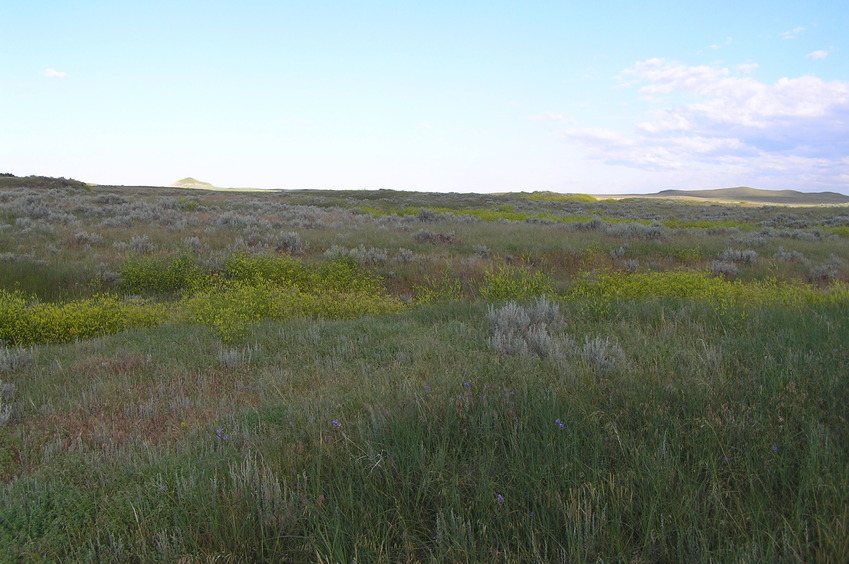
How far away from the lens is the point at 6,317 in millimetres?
7438

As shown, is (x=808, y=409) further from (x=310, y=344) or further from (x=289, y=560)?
(x=310, y=344)

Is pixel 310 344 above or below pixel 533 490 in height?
below

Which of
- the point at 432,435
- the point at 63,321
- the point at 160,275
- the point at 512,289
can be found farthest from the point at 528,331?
the point at 160,275

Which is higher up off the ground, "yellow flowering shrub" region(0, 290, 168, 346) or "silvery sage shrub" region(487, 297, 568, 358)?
"silvery sage shrub" region(487, 297, 568, 358)

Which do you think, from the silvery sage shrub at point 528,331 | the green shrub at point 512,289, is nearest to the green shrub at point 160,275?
the green shrub at point 512,289

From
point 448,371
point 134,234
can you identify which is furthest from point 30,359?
point 134,234

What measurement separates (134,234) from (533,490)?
17041 millimetres

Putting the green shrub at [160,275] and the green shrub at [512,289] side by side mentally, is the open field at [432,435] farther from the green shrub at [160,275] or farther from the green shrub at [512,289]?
the green shrub at [160,275]

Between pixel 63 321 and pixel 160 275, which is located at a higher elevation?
pixel 160 275

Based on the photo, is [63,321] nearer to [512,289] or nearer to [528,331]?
[528,331]

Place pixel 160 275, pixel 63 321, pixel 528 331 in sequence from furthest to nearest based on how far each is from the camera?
pixel 160 275 → pixel 63 321 → pixel 528 331

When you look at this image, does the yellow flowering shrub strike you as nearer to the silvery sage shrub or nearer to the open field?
the open field

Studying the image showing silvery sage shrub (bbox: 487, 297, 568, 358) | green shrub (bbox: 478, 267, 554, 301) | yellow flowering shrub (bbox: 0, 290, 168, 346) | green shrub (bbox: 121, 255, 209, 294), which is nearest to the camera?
silvery sage shrub (bbox: 487, 297, 568, 358)

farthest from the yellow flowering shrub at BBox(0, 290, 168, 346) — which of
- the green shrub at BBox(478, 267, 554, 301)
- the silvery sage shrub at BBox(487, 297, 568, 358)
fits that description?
the green shrub at BBox(478, 267, 554, 301)
